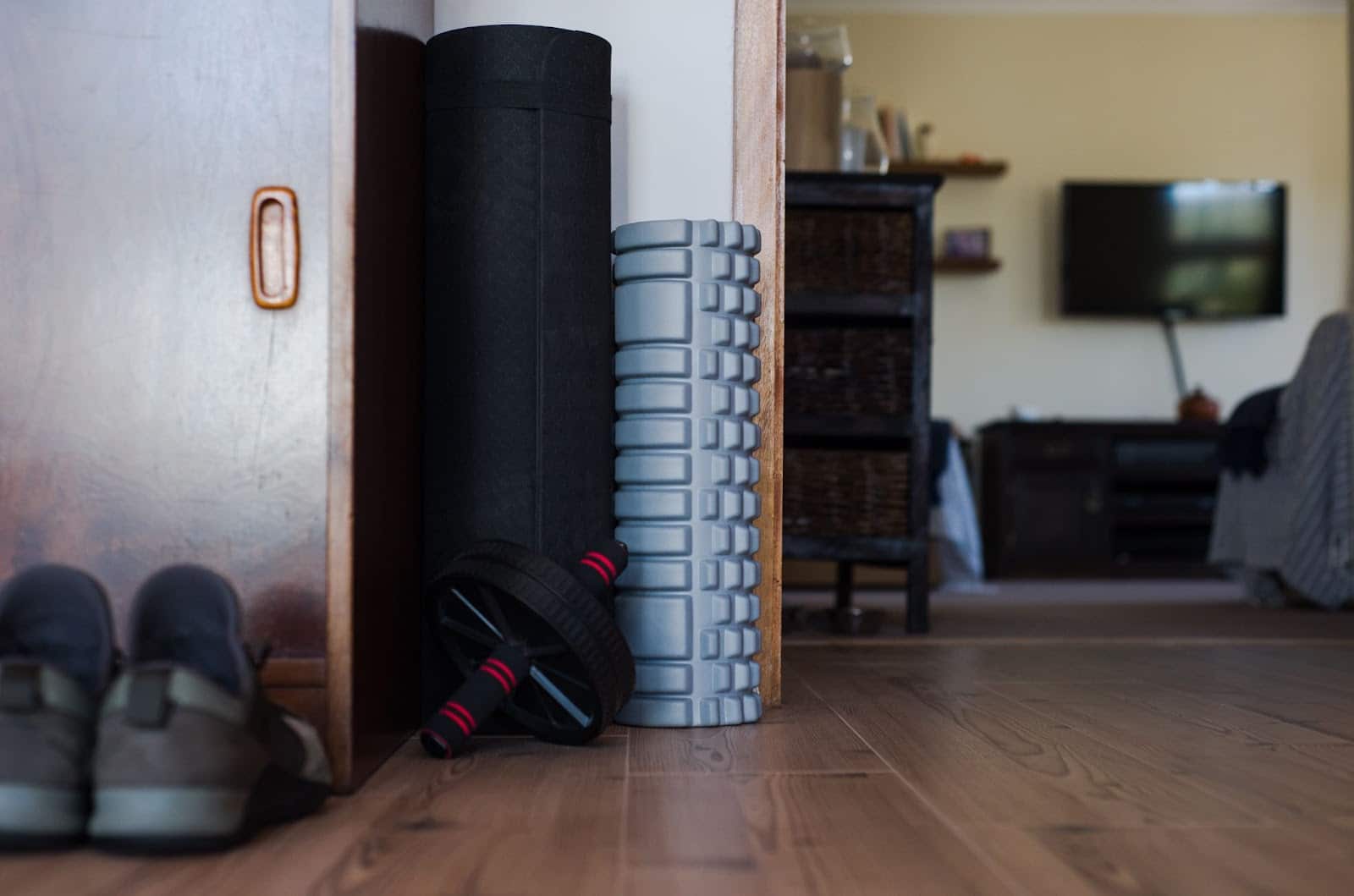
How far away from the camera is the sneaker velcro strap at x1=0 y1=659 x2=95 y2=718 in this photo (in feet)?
2.85

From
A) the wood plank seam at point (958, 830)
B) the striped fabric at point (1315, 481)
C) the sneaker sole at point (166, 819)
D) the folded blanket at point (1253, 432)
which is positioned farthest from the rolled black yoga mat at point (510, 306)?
the folded blanket at point (1253, 432)

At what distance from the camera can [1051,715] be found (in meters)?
1.55

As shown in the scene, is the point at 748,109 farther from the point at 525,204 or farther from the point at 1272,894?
the point at 1272,894

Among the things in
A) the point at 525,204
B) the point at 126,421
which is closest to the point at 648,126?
the point at 525,204

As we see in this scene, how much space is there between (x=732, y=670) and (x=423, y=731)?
1.24 ft

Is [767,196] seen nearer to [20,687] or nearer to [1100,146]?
[20,687]

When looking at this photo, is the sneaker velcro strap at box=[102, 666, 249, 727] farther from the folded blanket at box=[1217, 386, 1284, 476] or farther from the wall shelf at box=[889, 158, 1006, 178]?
the wall shelf at box=[889, 158, 1006, 178]

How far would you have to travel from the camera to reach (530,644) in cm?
129

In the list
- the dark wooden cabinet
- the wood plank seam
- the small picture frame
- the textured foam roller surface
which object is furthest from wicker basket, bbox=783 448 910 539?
the small picture frame

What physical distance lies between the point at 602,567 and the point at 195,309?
0.47 metres

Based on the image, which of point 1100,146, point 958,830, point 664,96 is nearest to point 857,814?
point 958,830

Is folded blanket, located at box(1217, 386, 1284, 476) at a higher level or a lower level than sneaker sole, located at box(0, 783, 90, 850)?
higher

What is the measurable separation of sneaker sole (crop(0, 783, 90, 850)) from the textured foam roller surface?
683mm

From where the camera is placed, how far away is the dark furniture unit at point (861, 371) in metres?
2.76
